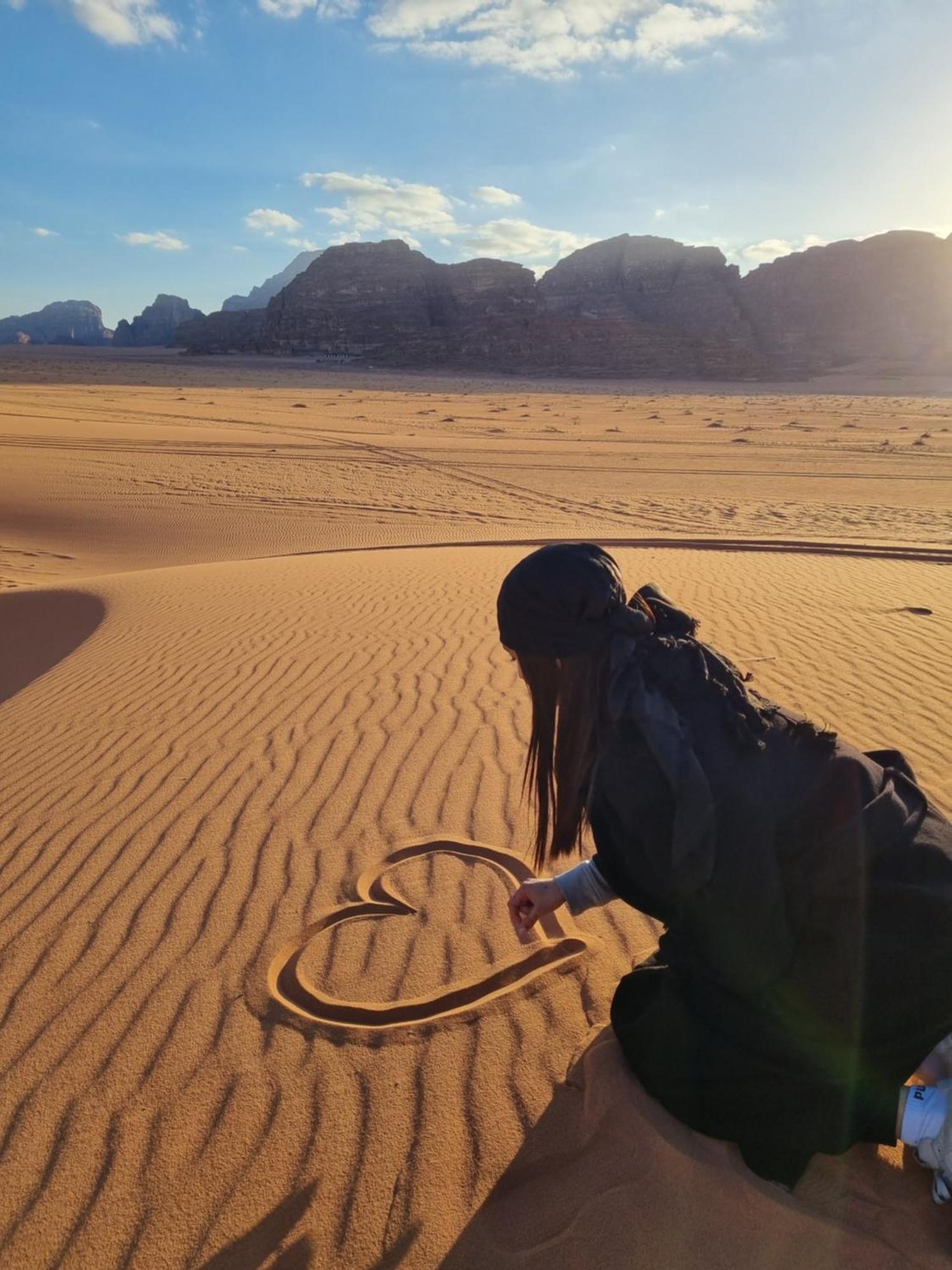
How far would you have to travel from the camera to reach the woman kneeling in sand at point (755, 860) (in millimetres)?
1708

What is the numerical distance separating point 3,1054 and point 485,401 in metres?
35.6

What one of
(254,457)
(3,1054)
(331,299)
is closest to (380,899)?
(3,1054)

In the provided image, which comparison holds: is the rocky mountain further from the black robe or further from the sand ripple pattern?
the black robe

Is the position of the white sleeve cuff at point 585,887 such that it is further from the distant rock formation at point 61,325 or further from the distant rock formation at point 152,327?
the distant rock formation at point 61,325

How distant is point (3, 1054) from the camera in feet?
8.16

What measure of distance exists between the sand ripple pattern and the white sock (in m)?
0.19

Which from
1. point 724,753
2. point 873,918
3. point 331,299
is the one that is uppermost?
point 331,299

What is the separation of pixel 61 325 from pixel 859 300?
463ft

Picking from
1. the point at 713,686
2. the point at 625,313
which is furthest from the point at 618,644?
the point at 625,313

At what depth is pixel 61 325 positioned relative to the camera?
15962 cm

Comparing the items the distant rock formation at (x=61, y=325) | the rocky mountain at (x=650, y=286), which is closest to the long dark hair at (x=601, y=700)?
the rocky mountain at (x=650, y=286)

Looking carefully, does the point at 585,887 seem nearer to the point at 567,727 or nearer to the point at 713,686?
the point at 567,727

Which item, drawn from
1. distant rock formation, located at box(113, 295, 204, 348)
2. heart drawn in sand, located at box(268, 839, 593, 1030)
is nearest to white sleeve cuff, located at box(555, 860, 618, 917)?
heart drawn in sand, located at box(268, 839, 593, 1030)

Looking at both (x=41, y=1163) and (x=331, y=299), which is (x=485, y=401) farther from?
(x=331, y=299)
